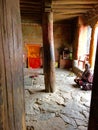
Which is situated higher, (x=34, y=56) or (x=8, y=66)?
(x=8, y=66)

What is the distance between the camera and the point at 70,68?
8625mm

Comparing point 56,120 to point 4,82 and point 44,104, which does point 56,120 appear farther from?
point 4,82

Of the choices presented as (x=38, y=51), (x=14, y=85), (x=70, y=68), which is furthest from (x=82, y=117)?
(x=38, y=51)

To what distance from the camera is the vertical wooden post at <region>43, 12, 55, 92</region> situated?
4.47 m

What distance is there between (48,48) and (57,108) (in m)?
1.85

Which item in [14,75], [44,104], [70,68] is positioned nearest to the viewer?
[14,75]

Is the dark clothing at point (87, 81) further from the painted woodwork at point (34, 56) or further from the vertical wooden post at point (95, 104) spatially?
the vertical wooden post at point (95, 104)

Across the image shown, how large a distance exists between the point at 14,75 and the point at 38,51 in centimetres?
818

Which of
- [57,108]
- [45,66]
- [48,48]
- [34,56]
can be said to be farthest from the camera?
[34,56]

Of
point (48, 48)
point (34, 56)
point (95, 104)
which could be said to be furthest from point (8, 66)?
point (34, 56)

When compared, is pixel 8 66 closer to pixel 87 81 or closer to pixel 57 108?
pixel 57 108

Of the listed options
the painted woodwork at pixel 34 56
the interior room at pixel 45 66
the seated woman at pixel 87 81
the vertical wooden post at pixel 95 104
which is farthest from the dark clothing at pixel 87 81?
the vertical wooden post at pixel 95 104

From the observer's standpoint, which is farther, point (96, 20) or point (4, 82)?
point (96, 20)

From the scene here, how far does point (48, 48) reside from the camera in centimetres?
459
